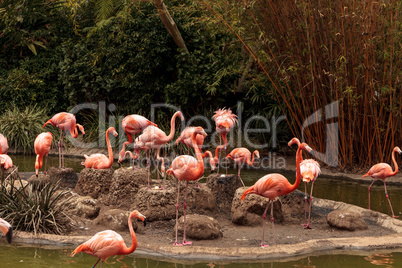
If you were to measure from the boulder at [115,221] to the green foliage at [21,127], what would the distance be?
7356 millimetres

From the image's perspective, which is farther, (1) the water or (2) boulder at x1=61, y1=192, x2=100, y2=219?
(2) boulder at x1=61, y1=192, x2=100, y2=219

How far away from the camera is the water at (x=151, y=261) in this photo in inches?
186

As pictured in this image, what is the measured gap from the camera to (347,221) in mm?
6027

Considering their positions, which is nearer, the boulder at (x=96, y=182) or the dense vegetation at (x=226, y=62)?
the boulder at (x=96, y=182)

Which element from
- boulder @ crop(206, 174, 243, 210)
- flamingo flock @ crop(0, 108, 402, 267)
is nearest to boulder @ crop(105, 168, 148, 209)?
flamingo flock @ crop(0, 108, 402, 267)

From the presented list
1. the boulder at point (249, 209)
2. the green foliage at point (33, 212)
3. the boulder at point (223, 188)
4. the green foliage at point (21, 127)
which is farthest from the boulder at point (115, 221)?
the green foliage at point (21, 127)

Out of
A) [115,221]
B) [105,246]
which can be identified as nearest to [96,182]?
[115,221]

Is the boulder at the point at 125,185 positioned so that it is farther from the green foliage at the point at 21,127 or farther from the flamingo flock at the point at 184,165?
the green foliage at the point at 21,127

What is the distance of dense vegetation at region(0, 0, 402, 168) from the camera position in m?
9.21

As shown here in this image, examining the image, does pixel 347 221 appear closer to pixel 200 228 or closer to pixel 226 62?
pixel 200 228

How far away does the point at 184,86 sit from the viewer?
495 inches

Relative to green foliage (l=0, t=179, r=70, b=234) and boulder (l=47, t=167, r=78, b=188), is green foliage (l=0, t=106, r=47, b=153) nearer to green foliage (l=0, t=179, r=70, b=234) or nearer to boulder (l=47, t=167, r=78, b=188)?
boulder (l=47, t=167, r=78, b=188)

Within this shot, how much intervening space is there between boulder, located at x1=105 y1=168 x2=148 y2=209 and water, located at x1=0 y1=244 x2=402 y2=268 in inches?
63.4

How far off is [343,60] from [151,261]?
6021mm
